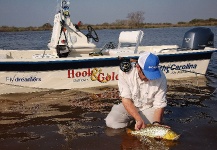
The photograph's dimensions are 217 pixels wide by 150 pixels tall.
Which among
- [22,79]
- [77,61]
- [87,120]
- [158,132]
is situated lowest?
[87,120]

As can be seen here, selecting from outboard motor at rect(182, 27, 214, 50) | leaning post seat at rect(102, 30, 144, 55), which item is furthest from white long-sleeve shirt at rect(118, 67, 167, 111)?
outboard motor at rect(182, 27, 214, 50)

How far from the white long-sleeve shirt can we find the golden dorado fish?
0.37m

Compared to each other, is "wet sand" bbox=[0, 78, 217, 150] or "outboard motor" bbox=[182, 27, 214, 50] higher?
"outboard motor" bbox=[182, 27, 214, 50]

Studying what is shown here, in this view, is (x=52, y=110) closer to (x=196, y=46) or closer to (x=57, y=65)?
(x=57, y=65)

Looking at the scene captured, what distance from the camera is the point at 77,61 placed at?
8.52 metres

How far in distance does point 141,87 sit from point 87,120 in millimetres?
1782

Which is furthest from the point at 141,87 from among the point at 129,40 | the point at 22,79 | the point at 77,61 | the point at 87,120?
the point at 129,40

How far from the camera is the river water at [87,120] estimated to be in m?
5.05

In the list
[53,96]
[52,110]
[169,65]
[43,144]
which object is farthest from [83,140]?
[169,65]

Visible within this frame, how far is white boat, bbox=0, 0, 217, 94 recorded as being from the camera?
27.1ft

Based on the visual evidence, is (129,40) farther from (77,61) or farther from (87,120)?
(87,120)

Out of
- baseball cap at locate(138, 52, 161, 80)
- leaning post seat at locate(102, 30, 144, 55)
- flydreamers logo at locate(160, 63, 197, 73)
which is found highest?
leaning post seat at locate(102, 30, 144, 55)

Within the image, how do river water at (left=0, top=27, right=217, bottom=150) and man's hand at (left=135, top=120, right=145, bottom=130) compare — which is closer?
man's hand at (left=135, top=120, right=145, bottom=130)

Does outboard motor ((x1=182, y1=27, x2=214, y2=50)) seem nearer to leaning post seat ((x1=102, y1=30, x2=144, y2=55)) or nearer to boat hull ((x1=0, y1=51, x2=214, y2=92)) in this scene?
boat hull ((x1=0, y1=51, x2=214, y2=92))
